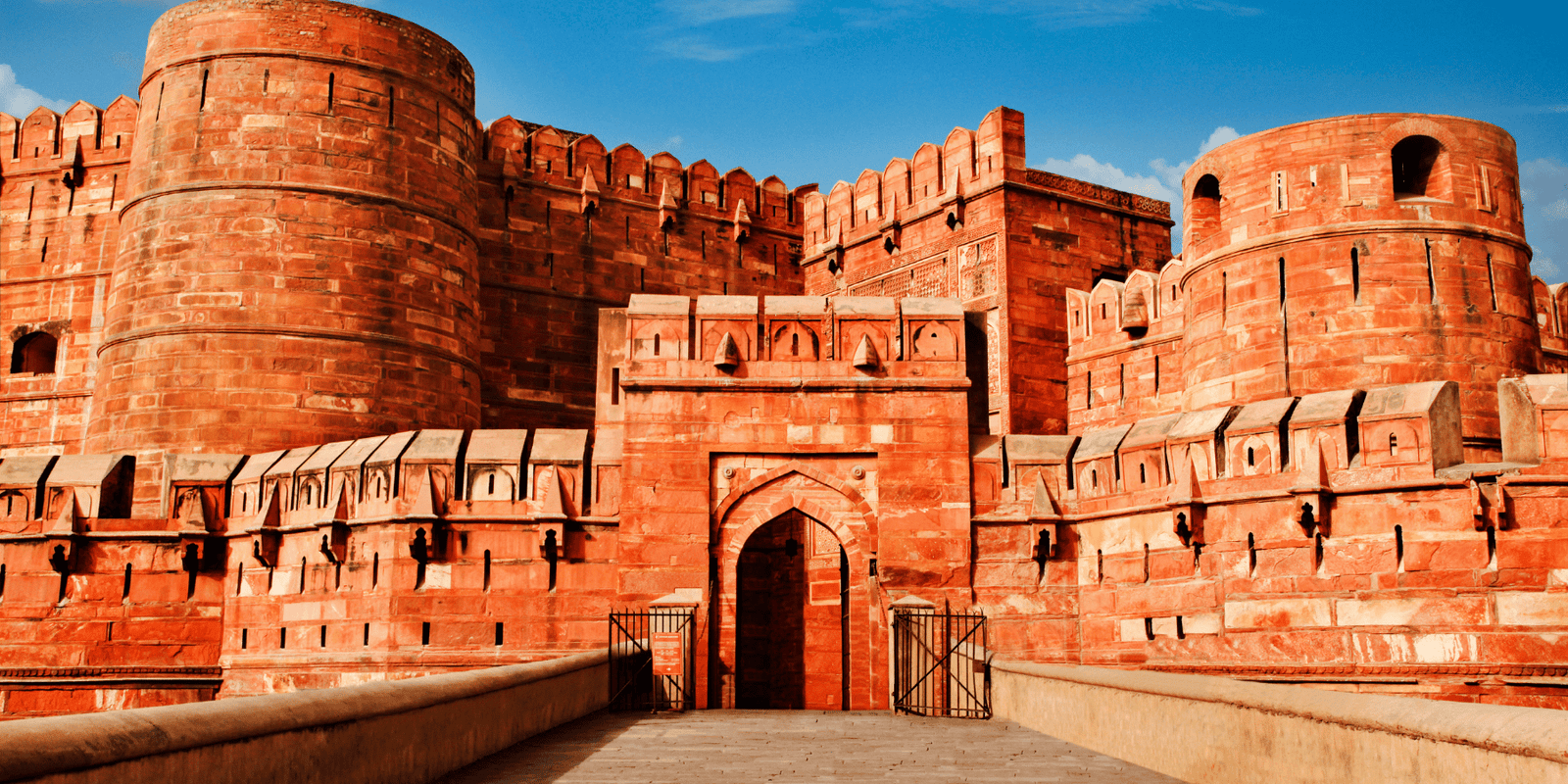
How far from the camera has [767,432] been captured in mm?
14367

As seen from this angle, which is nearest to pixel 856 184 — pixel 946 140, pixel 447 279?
pixel 946 140

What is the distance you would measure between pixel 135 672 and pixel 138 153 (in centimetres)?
720

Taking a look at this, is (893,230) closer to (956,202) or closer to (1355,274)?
(956,202)

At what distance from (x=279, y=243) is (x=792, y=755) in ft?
41.8

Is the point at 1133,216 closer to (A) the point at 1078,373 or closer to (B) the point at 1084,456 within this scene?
(A) the point at 1078,373

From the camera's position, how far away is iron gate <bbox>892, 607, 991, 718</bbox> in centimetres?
1118

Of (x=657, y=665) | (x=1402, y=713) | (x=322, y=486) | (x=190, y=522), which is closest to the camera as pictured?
(x=1402, y=713)

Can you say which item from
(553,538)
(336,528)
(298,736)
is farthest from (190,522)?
(298,736)

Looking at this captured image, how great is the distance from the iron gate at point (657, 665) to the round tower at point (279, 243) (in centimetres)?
676

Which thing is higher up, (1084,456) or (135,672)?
(1084,456)

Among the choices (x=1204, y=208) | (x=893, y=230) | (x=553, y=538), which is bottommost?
(x=553, y=538)

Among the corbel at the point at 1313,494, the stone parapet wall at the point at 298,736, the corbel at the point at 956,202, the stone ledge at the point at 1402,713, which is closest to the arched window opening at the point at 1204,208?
the corbel at the point at 1313,494

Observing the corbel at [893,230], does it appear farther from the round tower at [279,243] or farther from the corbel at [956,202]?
the round tower at [279,243]

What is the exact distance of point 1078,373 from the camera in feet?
67.9
